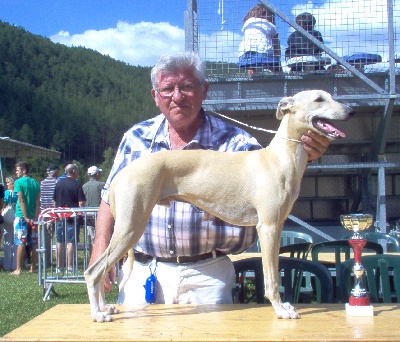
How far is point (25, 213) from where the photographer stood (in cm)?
988

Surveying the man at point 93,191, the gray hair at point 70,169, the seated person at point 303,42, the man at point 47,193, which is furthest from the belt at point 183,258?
the man at point 47,193

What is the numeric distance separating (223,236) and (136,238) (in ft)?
2.23

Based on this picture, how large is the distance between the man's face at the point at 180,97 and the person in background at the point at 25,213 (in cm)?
748

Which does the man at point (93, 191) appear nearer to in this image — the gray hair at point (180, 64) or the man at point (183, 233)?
the man at point (183, 233)

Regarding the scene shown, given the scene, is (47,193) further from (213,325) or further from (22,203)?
(213,325)

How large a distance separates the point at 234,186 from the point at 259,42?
4081mm

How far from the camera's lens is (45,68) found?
7225 centimetres

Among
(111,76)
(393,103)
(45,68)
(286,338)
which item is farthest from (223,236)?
(45,68)

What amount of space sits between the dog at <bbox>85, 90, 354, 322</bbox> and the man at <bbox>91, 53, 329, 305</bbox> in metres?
0.50

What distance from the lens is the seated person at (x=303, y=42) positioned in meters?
6.32

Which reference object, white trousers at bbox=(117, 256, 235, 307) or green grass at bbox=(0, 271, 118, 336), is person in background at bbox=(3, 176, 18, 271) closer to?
green grass at bbox=(0, 271, 118, 336)

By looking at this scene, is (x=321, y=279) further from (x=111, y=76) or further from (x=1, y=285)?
(x=111, y=76)

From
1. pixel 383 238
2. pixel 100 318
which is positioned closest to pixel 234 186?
pixel 100 318

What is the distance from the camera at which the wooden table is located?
85.4 inches
